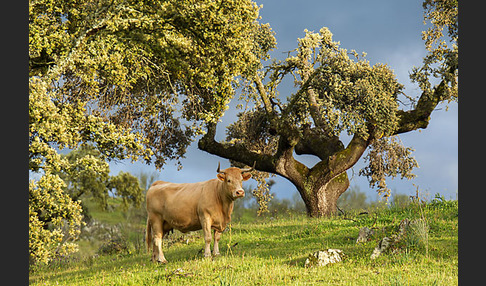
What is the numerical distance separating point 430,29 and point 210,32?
11812 mm

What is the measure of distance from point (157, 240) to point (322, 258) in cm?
482

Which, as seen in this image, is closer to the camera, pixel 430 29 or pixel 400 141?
pixel 430 29

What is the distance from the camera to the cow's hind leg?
13.4 metres

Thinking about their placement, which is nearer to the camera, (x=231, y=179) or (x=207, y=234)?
(x=231, y=179)

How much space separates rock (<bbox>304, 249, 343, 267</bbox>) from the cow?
2400 mm

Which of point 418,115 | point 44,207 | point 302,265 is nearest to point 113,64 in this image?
point 44,207

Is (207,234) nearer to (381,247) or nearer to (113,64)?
(381,247)

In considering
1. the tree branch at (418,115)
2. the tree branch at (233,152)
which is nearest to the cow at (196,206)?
the tree branch at (233,152)

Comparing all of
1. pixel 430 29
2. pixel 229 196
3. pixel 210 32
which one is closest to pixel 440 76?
pixel 430 29

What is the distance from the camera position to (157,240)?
533 inches

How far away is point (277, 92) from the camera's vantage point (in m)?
24.9

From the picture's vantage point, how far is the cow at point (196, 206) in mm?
12492

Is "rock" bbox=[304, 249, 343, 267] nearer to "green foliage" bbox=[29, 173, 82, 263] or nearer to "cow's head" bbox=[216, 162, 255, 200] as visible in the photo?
"cow's head" bbox=[216, 162, 255, 200]

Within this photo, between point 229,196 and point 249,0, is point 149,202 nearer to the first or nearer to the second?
point 229,196
